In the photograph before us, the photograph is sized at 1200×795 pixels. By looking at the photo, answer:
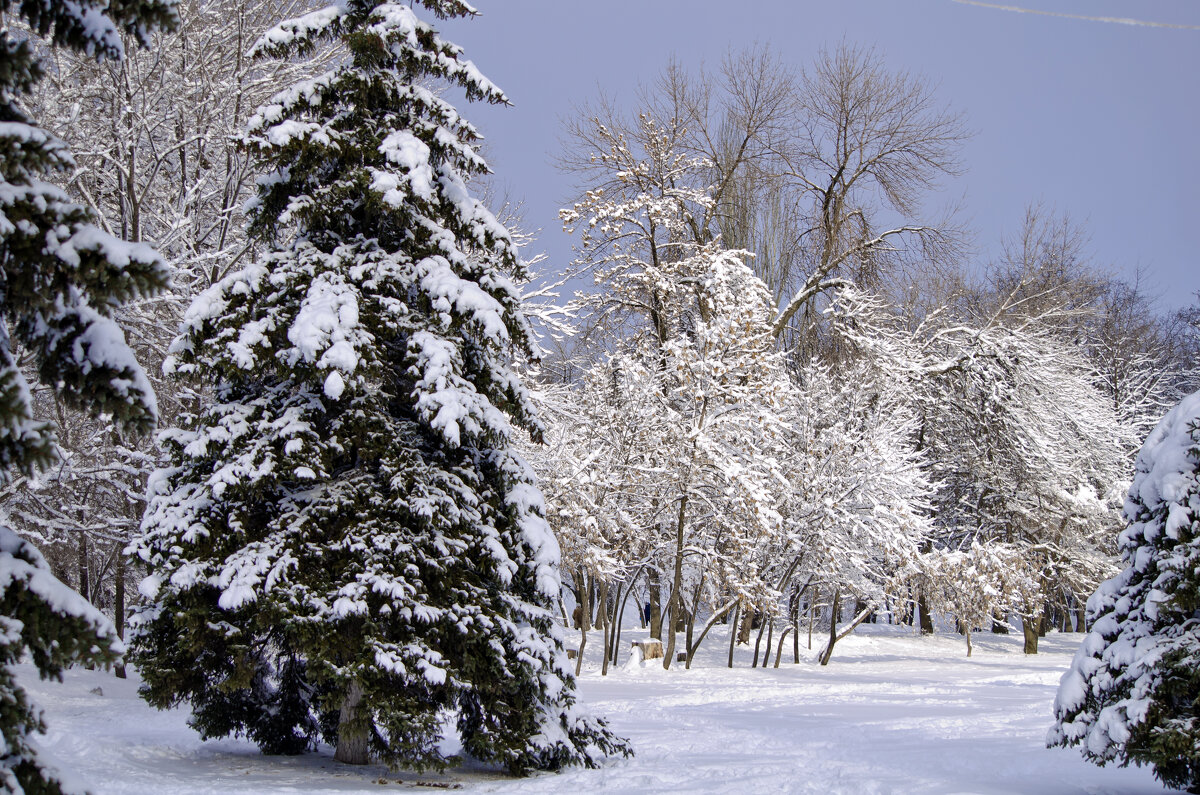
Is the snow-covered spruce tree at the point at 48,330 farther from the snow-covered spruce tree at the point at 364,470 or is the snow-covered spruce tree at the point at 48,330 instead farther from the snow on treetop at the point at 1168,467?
the snow on treetop at the point at 1168,467

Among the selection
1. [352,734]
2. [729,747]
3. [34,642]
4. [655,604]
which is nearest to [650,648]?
[655,604]

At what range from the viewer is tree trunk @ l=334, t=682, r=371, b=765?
7.09m

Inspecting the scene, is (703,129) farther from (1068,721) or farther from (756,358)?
(1068,721)

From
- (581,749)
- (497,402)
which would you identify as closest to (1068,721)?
(581,749)

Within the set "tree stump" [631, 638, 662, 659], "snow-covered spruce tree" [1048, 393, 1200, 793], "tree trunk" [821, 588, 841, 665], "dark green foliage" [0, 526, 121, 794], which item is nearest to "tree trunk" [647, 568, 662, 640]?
"tree stump" [631, 638, 662, 659]

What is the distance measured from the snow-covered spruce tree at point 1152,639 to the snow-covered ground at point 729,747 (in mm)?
1033

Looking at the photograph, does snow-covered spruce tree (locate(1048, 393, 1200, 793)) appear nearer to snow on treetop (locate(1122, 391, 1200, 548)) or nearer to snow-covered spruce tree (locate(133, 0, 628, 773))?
snow on treetop (locate(1122, 391, 1200, 548))

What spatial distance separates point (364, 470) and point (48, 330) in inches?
184

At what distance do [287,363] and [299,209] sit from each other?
1.60 meters

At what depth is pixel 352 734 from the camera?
7.16 m

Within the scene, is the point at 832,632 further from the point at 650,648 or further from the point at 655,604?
the point at 650,648

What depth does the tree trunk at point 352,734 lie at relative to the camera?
7.09 metres

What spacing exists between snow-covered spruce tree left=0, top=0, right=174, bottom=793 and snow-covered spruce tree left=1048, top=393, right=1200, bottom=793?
632 cm

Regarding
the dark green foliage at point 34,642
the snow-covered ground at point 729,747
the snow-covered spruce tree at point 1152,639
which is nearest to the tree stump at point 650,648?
the snow-covered ground at point 729,747
